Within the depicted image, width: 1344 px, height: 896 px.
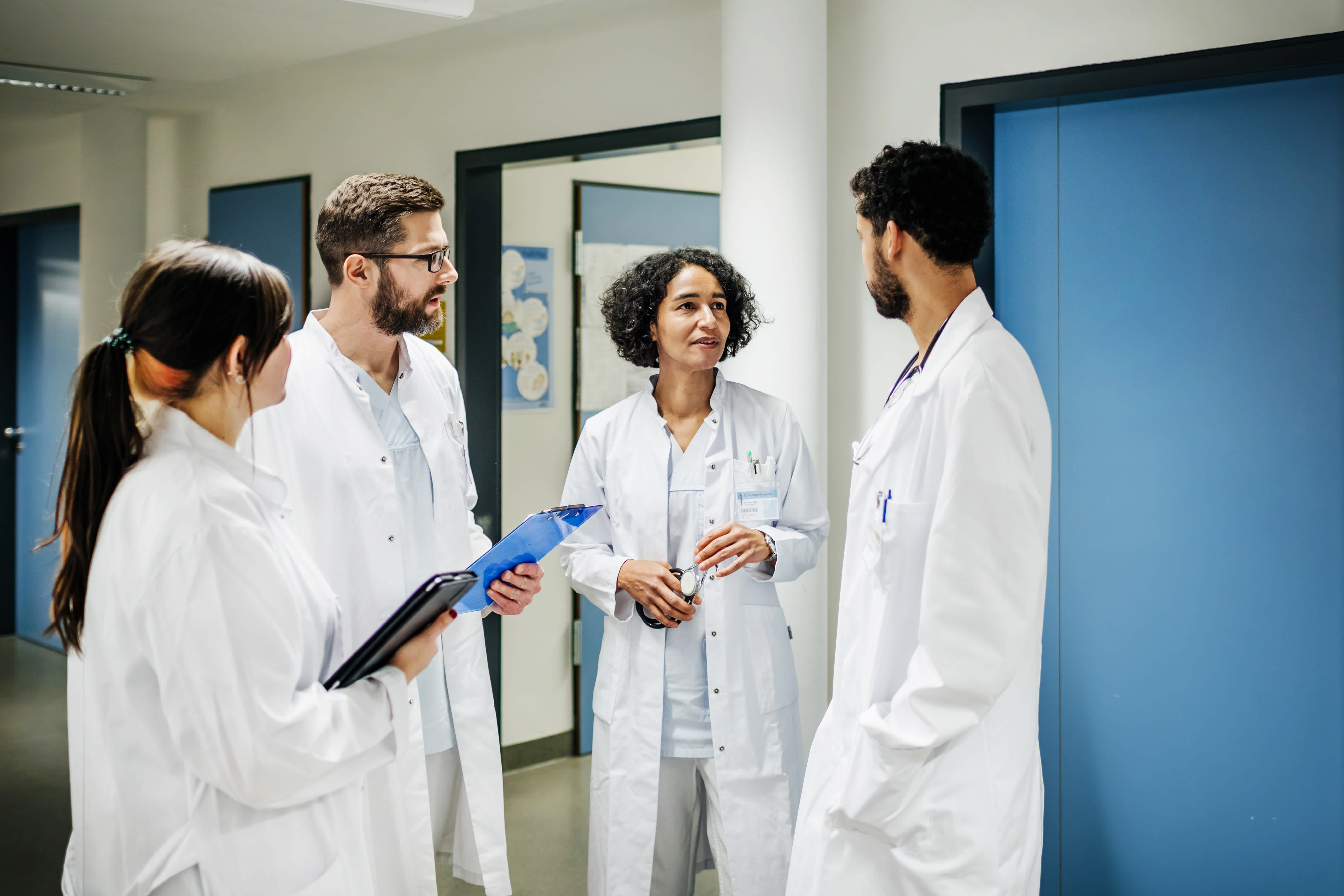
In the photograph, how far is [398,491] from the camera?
2.05 metres

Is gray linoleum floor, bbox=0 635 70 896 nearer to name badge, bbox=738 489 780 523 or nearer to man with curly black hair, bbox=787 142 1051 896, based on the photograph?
name badge, bbox=738 489 780 523

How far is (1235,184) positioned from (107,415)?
2.55m

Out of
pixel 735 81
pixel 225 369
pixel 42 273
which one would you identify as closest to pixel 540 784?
pixel 735 81

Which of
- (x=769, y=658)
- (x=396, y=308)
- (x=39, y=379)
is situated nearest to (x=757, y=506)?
(x=769, y=658)

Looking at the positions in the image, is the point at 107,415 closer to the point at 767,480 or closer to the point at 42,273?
the point at 767,480

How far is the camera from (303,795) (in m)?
1.17

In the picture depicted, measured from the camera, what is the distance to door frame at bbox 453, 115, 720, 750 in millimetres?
3672

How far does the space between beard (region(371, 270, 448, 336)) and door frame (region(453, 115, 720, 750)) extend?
165 cm

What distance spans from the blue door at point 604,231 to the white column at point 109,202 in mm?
2459

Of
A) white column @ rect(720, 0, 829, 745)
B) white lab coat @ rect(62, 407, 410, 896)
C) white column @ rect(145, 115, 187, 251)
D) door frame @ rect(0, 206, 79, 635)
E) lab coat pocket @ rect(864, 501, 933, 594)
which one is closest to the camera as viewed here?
white lab coat @ rect(62, 407, 410, 896)

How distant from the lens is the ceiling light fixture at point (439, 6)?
283 cm

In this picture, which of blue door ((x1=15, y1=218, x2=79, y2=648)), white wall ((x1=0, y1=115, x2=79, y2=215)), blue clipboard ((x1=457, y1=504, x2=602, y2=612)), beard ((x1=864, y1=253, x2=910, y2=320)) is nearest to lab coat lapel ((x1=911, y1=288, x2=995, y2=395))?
beard ((x1=864, y1=253, x2=910, y2=320))

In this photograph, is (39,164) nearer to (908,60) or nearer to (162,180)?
(162,180)

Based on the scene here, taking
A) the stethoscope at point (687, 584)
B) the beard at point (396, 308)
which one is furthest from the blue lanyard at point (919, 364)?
the beard at point (396, 308)
